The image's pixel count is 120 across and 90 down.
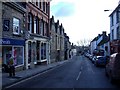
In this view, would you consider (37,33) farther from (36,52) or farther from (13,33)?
(13,33)

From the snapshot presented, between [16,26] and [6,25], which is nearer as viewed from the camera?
[6,25]

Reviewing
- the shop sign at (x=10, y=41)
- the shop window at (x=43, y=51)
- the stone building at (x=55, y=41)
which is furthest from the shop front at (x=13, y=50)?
the stone building at (x=55, y=41)

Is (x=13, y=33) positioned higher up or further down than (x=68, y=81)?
higher up

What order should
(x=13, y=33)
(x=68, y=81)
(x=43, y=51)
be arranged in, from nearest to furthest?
(x=68, y=81) → (x=13, y=33) → (x=43, y=51)

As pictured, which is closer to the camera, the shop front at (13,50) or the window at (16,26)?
the shop front at (13,50)

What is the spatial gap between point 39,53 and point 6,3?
17.0 metres

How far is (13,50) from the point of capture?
2636 centimetres

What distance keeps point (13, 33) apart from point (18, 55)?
3.31 meters

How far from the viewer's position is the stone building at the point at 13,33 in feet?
78.0

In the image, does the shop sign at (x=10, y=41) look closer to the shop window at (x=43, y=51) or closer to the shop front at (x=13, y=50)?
the shop front at (x=13, y=50)

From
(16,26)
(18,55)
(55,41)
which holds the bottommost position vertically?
(18,55)

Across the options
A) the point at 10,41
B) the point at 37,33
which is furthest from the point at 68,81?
the point at 37,33

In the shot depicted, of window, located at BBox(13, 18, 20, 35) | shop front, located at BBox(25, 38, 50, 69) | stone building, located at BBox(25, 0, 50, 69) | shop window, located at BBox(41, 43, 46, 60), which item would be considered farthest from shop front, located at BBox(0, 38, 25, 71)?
shop window, located at BBox(41, 43, 46, 60)

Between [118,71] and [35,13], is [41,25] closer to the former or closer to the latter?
[35,13]
